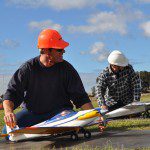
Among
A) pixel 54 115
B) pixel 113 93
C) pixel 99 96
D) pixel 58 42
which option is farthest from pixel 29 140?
pixel 113 93

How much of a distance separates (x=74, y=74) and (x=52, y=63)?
382 millimetres

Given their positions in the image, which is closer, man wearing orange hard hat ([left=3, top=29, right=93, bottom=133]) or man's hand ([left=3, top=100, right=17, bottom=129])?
man's hand ([left=3, top=100, right=17, bottom=129])

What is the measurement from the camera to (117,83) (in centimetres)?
1018

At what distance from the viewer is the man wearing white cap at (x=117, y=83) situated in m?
9.82

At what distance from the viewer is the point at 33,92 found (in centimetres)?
666

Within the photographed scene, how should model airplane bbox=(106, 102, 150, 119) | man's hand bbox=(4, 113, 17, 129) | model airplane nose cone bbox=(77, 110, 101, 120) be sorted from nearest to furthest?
man's hand bbox=(4, 113, 17, 129) < model airplane nose cone bbox=(77, 110, 101, 120) < model airplane bbox=(106, 102, 150, 119)

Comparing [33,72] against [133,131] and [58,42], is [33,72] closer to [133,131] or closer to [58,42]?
[58,42]

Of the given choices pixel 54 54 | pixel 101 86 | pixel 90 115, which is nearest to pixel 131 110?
pixel 101 86

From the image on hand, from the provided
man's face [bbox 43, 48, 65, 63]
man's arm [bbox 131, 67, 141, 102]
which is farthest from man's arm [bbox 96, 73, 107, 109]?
man's face [bbox 43, 48, 65, 63]

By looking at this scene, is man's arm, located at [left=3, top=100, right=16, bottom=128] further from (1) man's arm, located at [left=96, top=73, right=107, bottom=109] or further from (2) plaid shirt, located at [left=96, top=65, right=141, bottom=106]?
(1) man's arm, located at [left=96, top=73, right=107, bottom=109]

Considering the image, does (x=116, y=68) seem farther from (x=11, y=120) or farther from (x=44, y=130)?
(x=11, y=120)

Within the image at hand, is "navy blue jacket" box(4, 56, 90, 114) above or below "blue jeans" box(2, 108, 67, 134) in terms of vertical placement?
above

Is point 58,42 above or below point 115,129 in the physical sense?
above

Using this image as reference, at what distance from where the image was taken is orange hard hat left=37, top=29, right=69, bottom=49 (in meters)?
6.23
